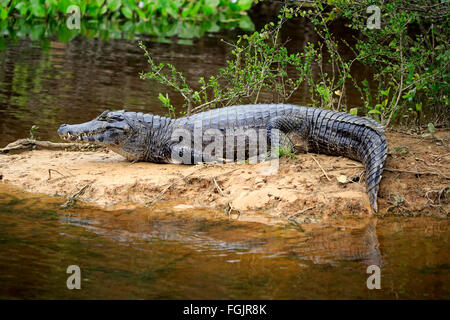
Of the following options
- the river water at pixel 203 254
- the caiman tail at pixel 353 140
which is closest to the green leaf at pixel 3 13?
the river water at pixel 203 254

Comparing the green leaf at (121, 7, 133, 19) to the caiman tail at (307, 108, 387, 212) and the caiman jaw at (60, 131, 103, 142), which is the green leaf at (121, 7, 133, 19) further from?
the caiman tail at (307, 108, 387, 212)

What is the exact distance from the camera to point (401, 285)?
144 inches

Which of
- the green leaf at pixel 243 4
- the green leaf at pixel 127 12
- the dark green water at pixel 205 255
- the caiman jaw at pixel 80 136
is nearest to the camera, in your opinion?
the dark green water at pixel 205 255

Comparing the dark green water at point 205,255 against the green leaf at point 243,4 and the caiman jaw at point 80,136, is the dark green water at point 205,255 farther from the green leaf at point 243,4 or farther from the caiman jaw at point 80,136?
the green leaf at point 243,4

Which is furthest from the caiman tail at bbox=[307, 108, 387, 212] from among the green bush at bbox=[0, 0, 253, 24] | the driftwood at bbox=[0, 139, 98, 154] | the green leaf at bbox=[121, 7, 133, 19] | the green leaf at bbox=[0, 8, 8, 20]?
the green leaf at bbox=[121, 7, 133, 19]

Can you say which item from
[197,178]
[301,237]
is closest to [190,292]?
[301,237]

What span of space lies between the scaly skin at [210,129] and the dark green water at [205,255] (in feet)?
3.84

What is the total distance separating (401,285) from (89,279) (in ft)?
6.88

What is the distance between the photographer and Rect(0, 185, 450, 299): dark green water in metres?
3.54

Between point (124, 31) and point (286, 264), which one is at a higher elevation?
point (124, 31)

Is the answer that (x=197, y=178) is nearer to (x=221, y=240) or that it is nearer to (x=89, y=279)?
(x=221, y=240)

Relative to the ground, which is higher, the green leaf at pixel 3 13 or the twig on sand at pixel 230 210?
the green leaf at pixel 3 13

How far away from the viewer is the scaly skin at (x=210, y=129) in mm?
5773
